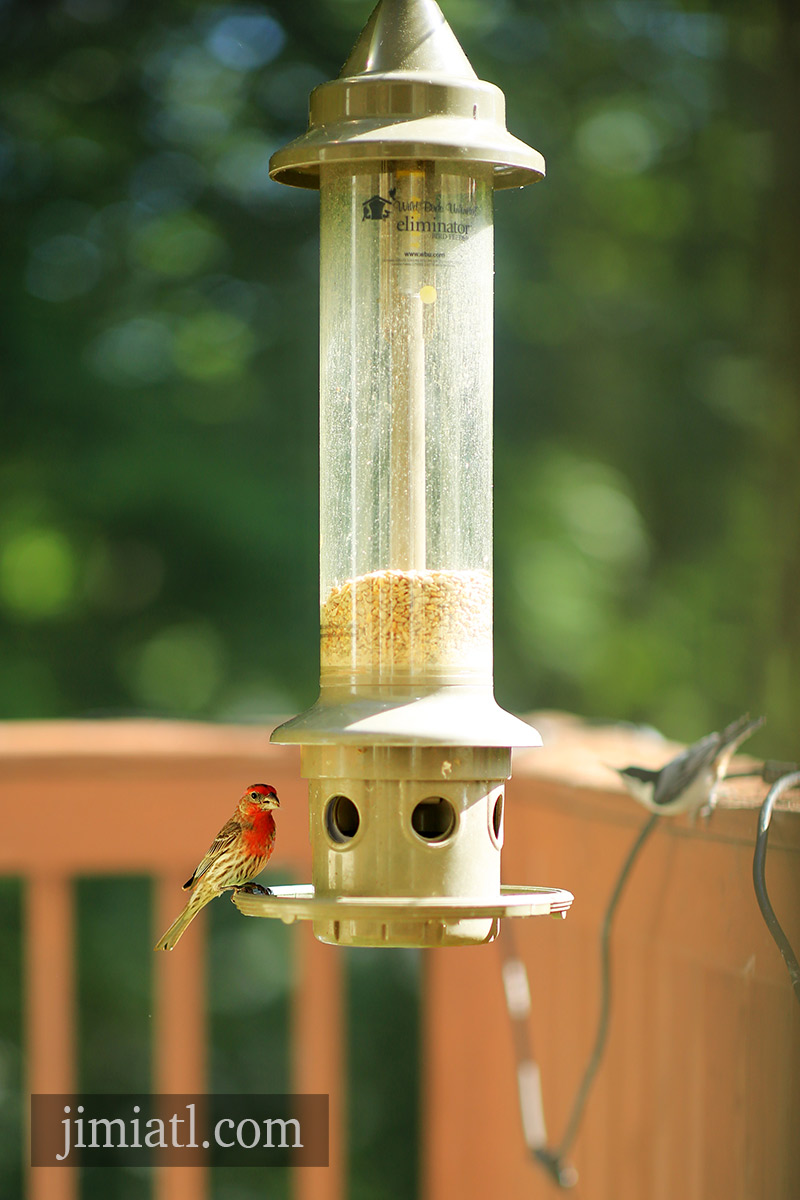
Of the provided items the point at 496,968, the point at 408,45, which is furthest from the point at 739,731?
the point at 496,968

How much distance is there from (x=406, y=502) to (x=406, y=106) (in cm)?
37

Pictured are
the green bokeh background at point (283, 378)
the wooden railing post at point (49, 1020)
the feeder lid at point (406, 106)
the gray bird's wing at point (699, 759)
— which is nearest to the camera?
the feeder lid at point (406, 106)

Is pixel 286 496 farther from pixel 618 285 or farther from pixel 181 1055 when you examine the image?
pixel 181 1055

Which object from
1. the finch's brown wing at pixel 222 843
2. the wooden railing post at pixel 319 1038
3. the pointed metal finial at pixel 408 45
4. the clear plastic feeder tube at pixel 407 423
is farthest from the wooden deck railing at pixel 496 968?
the pointed metal finial at pixel 408 45

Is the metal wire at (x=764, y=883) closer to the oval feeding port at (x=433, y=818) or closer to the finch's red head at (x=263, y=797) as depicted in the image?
the oval feeding port at (x=433, y=818)

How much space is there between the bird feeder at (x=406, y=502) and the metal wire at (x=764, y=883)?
17 cm

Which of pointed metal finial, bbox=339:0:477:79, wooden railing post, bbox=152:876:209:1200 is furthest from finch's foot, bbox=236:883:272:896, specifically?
wooden railing post, bbox=152:876:209:1200

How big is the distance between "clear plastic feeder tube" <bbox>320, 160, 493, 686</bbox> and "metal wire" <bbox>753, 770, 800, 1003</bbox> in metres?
0.30

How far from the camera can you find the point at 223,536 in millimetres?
4844

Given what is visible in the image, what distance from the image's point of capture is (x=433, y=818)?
148cm

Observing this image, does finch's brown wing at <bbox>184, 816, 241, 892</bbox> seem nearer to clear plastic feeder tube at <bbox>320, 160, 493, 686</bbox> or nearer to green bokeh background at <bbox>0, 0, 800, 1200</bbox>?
clear plastic feeder tube at <bbox>320, 160, 493, 686</bbox>

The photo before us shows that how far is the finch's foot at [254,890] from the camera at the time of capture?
1422 millimetres

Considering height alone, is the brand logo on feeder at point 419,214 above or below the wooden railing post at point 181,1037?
above

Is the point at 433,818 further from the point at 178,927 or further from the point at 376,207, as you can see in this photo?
the point at 376,207
